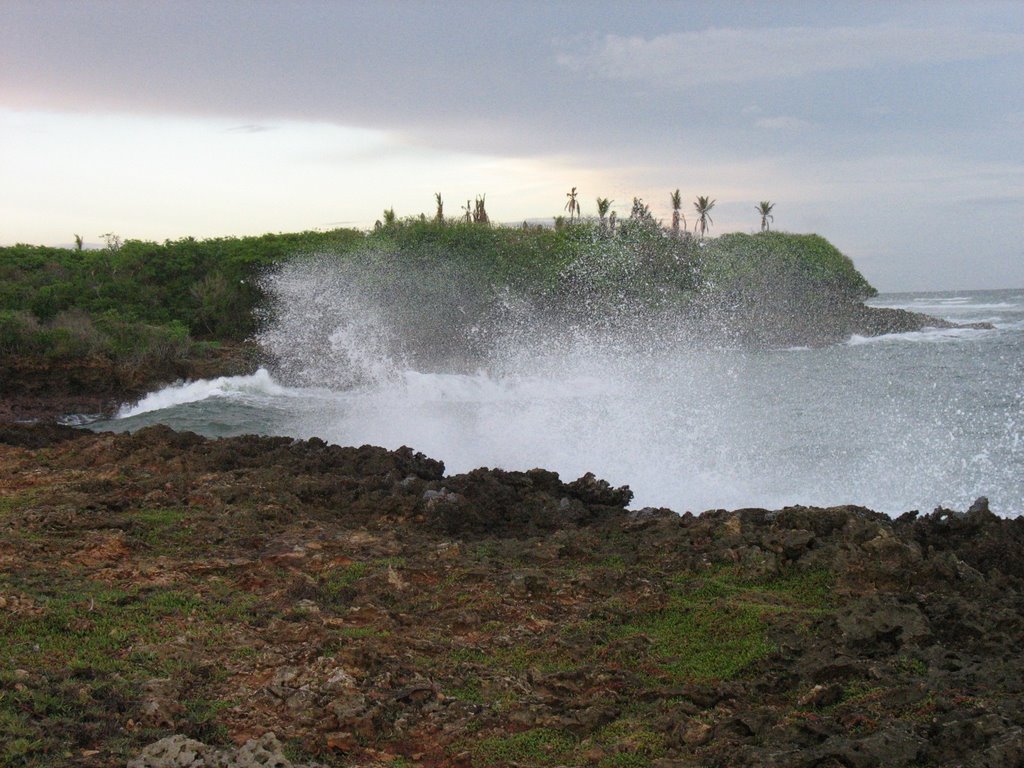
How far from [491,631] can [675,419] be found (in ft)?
43.9

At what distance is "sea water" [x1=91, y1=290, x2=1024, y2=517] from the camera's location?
48.1ft

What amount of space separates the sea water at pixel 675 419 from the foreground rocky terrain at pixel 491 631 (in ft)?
16.2

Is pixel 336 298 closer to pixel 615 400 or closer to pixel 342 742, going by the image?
pixel 615 400

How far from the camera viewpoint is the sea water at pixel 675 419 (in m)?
14.7

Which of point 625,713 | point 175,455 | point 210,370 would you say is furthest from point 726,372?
point 625,713

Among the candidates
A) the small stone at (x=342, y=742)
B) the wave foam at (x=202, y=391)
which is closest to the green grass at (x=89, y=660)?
the small stone at (x=342, y=742)

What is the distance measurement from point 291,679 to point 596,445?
10.5m

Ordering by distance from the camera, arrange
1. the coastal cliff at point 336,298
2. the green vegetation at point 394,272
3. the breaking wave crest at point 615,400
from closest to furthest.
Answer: the breaking wave crest at point 615,400 < the coastal cliff at point 336,298 < the green vegetation at point 394,272

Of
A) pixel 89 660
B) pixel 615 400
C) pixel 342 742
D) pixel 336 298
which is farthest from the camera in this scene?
pixel 336 298

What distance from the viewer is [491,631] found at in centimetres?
676

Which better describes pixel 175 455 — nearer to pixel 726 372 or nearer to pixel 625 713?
pixel 625 713

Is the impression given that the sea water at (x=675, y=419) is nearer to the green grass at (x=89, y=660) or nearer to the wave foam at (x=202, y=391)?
the wave foam at (x=202, y=391)

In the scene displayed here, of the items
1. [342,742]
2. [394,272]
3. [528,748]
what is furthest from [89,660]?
[394,272]

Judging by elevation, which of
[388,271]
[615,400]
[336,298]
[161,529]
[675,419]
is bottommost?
[675,419]
